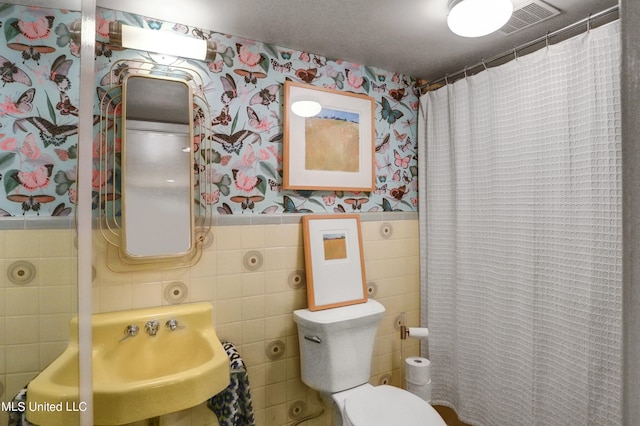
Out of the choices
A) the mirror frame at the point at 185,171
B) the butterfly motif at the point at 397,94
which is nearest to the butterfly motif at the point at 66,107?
the mirror frame at the point at 185,171

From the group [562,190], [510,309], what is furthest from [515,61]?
[510,309]

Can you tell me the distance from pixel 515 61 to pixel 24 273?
6.80 ft

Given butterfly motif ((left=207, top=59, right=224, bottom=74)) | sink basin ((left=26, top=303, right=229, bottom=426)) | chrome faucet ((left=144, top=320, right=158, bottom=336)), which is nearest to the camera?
sink basin ((left=26, top=303, right=229, bottom=426))

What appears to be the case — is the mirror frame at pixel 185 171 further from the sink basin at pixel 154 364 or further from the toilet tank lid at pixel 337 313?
the toilet tank lid at pixel 337 313

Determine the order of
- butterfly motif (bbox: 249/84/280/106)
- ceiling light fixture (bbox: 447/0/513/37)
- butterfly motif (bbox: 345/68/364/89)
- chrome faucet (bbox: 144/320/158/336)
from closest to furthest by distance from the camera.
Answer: ceiling light fixture (bbox: 447/0/513/37)
chrome faucet (bbox: 144/320/158/336)
butterfly motif (bbox: 249/84/280/106)
butterfly motif (bbox: 345/68/364/89)

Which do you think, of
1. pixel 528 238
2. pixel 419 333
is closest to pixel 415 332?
pixel 419 333

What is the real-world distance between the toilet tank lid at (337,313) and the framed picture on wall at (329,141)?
2.22ft

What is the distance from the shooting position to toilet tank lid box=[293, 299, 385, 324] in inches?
68.1

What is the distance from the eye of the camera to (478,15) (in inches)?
53.4

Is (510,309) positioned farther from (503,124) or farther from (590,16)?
(590,16)

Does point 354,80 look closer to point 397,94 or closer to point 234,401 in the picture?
point 397,94

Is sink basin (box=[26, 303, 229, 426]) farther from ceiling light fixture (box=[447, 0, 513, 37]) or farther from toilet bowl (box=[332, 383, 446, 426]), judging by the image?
ceiling light fixture (box=[447, 0, 513, 37])

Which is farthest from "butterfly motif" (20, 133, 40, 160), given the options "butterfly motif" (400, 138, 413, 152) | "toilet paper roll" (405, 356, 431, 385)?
"butterfly motif" (400, 138, 413, 152)

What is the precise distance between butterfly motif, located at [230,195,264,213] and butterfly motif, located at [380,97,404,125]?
99cm
